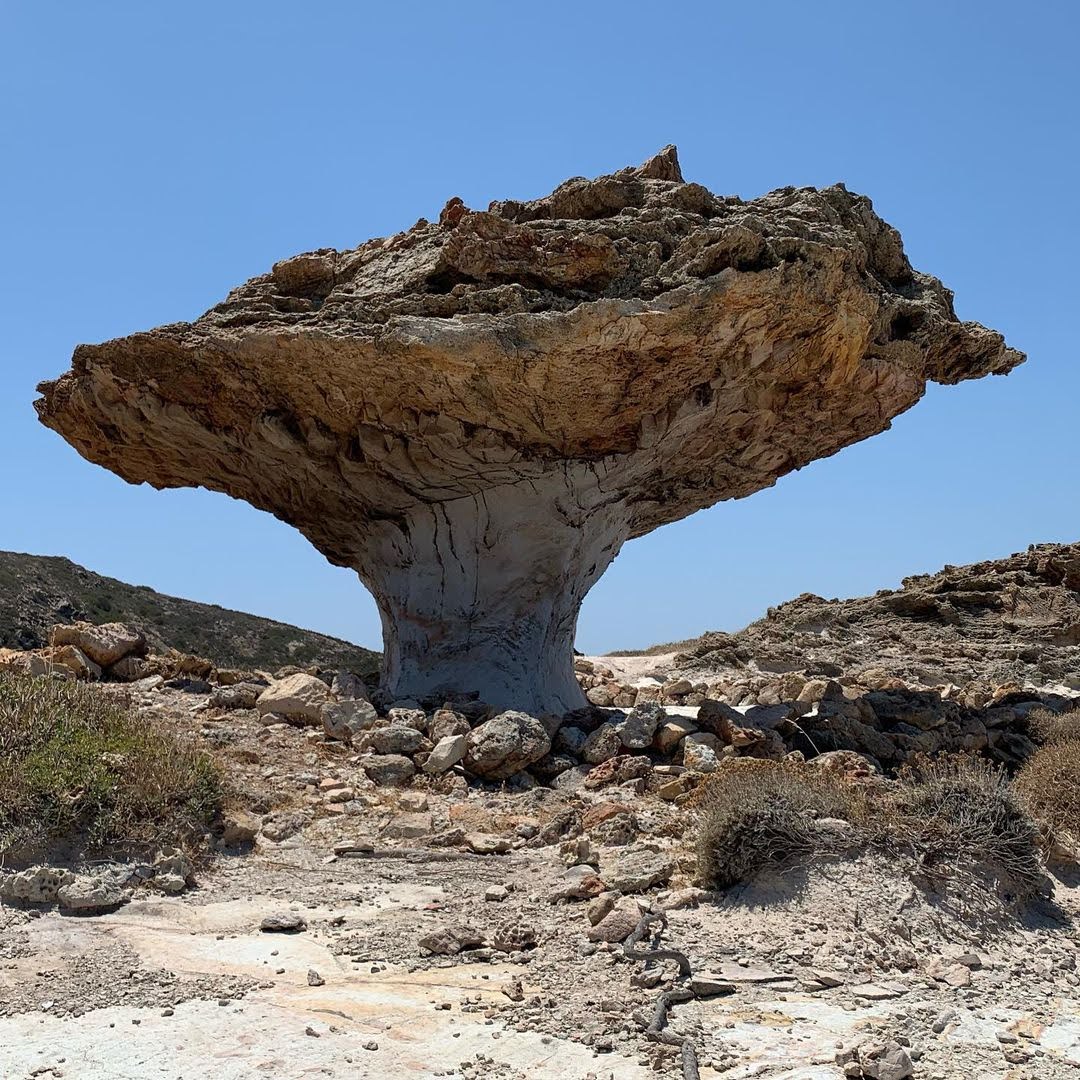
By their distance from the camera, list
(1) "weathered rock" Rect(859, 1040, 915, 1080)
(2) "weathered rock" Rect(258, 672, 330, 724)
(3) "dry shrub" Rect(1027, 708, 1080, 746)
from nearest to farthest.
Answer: (1) "weathered rock" Rect(859, 1040, 915, 1080), (2) "weathered rock" Rect(258, 672, 330, 724), (3) "dry shrub" Rect(1027, 708, 1080, 746)

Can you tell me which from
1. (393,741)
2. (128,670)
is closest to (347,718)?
(393,741)

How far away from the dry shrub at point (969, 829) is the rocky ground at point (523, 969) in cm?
18

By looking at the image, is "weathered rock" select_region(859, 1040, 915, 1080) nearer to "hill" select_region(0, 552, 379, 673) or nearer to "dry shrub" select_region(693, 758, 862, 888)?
"dry shrub" select_region(693, 758, 862, 888)

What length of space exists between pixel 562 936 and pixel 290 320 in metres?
7.10

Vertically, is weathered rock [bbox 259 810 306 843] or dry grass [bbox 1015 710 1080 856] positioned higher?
dry grass [bbox 1015 710 1080 856]

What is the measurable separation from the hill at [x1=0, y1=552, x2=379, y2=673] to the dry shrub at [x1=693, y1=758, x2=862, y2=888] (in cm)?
2251

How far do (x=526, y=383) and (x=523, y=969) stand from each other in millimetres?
6178

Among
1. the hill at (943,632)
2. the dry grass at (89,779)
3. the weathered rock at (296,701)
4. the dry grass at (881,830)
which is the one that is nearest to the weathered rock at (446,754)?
the weathered rock at (296,701)

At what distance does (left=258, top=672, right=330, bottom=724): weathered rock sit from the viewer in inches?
362

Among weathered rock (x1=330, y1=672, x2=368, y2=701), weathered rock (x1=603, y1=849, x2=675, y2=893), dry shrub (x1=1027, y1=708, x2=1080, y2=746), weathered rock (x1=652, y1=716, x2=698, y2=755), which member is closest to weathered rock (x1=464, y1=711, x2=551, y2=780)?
weathered rock (x1=652, y1=716, x2=698, y2=755)

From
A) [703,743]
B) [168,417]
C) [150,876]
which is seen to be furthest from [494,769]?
[168,417]

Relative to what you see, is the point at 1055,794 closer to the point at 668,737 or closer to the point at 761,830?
the point at 761,830

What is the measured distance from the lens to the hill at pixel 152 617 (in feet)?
94.1

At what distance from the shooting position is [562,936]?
4832mm
